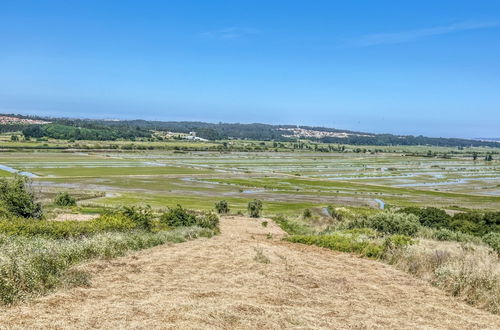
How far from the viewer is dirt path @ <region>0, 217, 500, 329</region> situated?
10.1 metres

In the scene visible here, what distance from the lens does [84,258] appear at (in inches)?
613

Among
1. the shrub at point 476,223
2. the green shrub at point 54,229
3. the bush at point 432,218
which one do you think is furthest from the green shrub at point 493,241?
the green shrub at point 54,229

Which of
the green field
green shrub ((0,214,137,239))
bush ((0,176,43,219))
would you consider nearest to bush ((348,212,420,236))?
green shrub ((0,214,137,239))

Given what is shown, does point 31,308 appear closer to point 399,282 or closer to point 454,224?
point 399,282

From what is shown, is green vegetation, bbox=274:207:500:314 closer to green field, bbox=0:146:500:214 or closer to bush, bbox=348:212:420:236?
bush, bbox=348:212:420:236

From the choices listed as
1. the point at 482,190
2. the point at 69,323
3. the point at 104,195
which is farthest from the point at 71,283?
the point at 482,190

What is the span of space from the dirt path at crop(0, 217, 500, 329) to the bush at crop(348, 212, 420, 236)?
12698mm

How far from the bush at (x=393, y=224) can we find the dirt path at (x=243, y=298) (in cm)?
1270

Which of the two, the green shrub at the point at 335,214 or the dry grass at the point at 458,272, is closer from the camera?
the dry grass at the point at 458,272

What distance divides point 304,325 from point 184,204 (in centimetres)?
4803

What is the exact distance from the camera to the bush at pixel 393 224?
97.7ft

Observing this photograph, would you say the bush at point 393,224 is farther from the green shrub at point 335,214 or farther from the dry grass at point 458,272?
the green shrub at point 335,214

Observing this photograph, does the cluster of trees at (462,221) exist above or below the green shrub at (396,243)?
below

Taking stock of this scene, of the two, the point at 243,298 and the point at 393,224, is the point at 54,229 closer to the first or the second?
the point at 243,298
